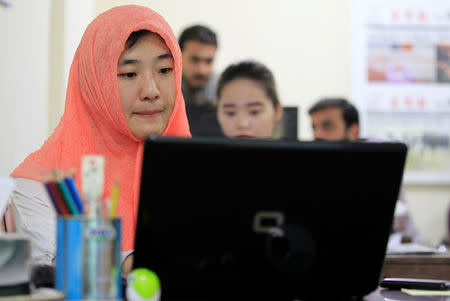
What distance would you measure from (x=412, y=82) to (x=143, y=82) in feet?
9.56

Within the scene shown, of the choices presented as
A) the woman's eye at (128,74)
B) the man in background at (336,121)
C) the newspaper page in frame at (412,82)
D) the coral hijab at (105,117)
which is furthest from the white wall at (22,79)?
the newspaper page in frame at (412,82)

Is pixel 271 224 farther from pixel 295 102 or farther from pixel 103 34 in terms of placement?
pixel 295 102

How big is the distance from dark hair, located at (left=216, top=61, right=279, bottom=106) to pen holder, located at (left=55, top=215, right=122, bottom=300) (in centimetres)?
184

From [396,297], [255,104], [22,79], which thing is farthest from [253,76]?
[396,297]

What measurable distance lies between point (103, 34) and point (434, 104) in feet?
9.84

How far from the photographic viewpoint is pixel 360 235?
92 cm

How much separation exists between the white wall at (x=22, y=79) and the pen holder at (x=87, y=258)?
48.5 inches

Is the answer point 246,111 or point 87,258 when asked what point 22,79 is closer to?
point 246,111

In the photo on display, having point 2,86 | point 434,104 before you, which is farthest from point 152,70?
point 434,104

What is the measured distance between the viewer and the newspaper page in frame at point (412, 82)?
4020 mm

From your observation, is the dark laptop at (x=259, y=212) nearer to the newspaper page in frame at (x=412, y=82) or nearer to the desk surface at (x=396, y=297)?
the desk surface at (x=396, y=297)

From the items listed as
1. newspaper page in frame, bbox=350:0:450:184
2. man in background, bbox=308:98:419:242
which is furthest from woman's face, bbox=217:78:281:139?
newspaper page in frame, bbox=350:0:450:184

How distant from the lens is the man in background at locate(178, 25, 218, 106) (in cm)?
307

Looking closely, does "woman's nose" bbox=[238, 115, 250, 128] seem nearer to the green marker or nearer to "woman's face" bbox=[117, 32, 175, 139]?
"woman's face" bbox=[117, 32, 175, 139]
